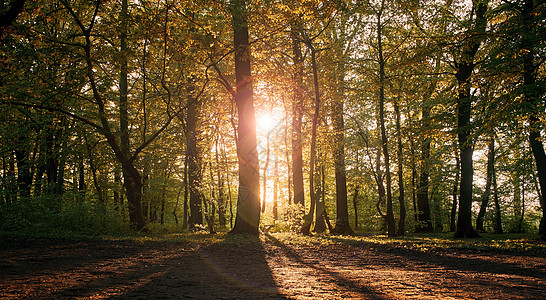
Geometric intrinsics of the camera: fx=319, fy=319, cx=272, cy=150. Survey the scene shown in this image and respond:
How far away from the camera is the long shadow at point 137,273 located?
145 inches

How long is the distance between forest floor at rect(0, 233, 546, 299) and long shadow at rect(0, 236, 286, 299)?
1 cm

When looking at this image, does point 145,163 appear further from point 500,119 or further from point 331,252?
point 500,119

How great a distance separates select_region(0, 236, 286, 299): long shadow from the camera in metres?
3.70

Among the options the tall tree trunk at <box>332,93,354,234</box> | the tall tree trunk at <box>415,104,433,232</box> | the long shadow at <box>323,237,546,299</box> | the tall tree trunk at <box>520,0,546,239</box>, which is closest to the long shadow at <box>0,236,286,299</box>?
the long shadow at <box>323,237,546,299</box>

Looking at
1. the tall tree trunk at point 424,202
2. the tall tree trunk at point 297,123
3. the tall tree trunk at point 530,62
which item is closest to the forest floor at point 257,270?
the tall tree trunk at point 530,62

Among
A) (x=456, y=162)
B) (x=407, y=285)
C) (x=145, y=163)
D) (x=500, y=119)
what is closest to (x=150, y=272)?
(x=407, y=285)

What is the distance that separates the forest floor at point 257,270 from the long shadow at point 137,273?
1 centimetres

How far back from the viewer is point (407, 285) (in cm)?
445

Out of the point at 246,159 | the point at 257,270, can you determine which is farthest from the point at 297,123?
the point at 257,270

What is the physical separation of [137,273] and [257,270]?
1961mm

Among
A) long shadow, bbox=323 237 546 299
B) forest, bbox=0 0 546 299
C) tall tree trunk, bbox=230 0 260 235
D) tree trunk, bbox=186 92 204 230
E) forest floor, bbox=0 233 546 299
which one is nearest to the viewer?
forest floor, bbox=0 233 546 299

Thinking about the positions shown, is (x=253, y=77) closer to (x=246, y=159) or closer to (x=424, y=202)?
(x=246, y=159)

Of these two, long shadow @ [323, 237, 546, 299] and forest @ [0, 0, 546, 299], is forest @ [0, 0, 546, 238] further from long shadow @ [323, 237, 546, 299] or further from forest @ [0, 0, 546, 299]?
long shadow @ [323, 237, 546, 299]

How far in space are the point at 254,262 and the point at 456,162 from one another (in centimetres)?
2185
